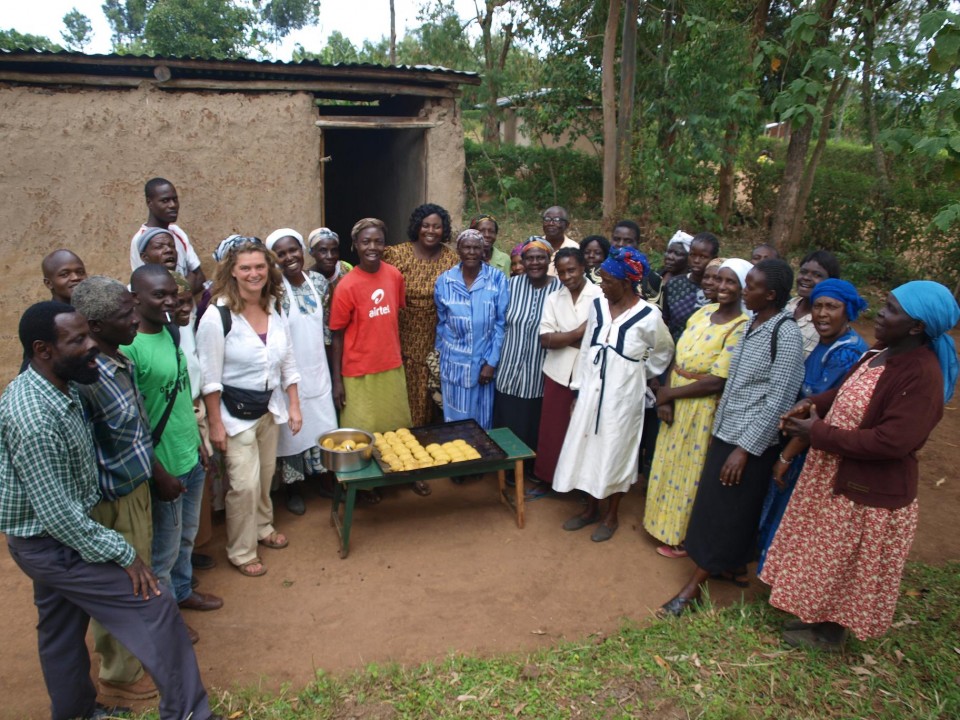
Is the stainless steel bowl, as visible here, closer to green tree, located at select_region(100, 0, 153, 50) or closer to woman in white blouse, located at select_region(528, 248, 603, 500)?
woman in white blouse, located at select_region(528, 248, 603, 500)

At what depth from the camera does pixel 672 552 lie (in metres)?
4.46

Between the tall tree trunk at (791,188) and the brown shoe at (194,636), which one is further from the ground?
the tall tree trunk at (791,188)

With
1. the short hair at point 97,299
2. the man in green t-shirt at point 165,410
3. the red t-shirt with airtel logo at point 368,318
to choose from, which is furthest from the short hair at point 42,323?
the red t-shirt with airtel logo at point 368,318

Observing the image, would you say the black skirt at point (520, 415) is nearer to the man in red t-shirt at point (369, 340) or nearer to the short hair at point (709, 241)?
the man in red t-shirt at point (369, 340)

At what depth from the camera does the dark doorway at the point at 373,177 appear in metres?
7.59

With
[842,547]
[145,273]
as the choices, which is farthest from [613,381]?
[145,273]

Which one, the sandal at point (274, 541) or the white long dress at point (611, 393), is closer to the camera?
the white long dress at point (611, 393)

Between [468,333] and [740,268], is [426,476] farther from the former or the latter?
[740,268]

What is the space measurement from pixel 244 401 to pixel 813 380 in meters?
3.16

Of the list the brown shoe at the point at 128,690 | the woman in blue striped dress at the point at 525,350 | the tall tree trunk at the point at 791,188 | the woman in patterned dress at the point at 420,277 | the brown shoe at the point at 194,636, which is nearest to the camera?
the brown shoe at the point at 128,690

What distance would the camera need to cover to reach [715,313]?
396cm

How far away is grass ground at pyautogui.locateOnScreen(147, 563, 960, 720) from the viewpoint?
301cm

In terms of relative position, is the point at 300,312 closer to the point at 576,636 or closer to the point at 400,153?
the point at 576,636

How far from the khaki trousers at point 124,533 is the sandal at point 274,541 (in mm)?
1305
